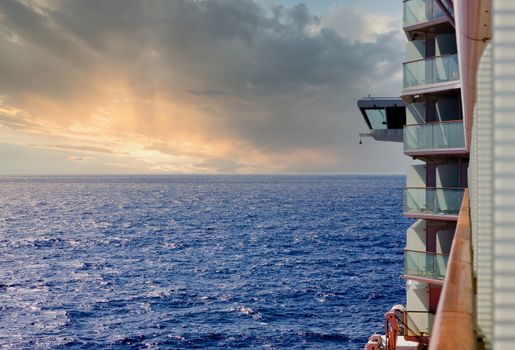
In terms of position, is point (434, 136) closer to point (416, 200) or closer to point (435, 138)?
point (435, 138)

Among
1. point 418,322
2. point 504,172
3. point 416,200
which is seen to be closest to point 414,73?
point 416,200

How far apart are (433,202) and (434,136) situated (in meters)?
2.68

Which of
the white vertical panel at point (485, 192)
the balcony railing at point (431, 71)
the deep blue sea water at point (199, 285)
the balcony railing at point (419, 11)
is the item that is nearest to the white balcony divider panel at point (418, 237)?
the balcony railing at point (431, 71)

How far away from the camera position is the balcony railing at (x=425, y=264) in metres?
23.1

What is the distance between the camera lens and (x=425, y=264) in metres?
23.6

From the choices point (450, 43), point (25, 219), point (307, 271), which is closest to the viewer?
point (450, 43)

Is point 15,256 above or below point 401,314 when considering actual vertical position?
below

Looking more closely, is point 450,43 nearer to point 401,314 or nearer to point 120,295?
point 401,314

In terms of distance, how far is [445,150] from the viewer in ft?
75.8

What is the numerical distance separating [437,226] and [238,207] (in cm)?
14908

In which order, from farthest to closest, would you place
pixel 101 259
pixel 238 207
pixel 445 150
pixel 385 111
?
pixel 238 207
pixel 101 259
pixel 385 111
pixel 445 150

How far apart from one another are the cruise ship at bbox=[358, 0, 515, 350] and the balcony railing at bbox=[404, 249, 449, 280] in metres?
0.04

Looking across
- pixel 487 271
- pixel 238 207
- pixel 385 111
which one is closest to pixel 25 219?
pixel 238 207

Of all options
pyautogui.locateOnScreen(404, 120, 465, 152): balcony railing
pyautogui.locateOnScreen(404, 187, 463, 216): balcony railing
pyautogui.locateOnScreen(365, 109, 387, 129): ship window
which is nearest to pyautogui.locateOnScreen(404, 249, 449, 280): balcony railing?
pyautogui.locateOnScreen(404, 187, 463, 216): balcony railing
